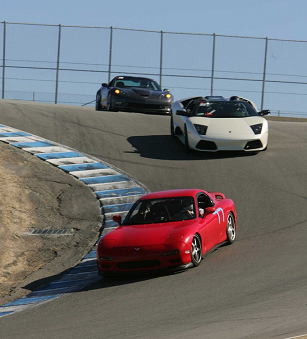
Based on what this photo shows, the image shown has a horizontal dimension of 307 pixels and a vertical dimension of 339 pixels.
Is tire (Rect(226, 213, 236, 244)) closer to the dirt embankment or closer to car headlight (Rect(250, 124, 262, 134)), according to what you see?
the dirt embankment

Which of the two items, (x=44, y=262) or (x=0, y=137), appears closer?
(x=44, y=262)

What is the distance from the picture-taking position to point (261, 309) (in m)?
7.34

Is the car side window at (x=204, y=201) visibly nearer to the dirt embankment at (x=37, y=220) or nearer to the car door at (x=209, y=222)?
the car door at (x=209, y=222)

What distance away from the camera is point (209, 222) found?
35.4 ft

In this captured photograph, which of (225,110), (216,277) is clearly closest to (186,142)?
(225,110)

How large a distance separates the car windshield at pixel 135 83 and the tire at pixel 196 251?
50.9ft

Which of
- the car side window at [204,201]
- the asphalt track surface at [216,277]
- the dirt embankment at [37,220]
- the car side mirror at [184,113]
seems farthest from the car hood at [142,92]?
the car side window at [204,201]

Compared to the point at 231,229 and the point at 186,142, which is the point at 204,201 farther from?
the point at 186,142

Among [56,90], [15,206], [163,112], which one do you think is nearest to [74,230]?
[15,206]

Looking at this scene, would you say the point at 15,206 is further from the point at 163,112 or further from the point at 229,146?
the point at 163,112

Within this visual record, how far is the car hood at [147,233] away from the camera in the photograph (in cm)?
998

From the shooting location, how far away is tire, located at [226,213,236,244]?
37.8ft

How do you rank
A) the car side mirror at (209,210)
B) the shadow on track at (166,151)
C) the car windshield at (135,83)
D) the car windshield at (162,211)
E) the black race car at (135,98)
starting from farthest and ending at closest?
the car windshield at (135,83)
the black race car at (135,98)
the shadow on track at (166,151)
the car windshield at (162,211)
the car side mirror at (209,210)

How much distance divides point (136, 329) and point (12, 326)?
1627mm
